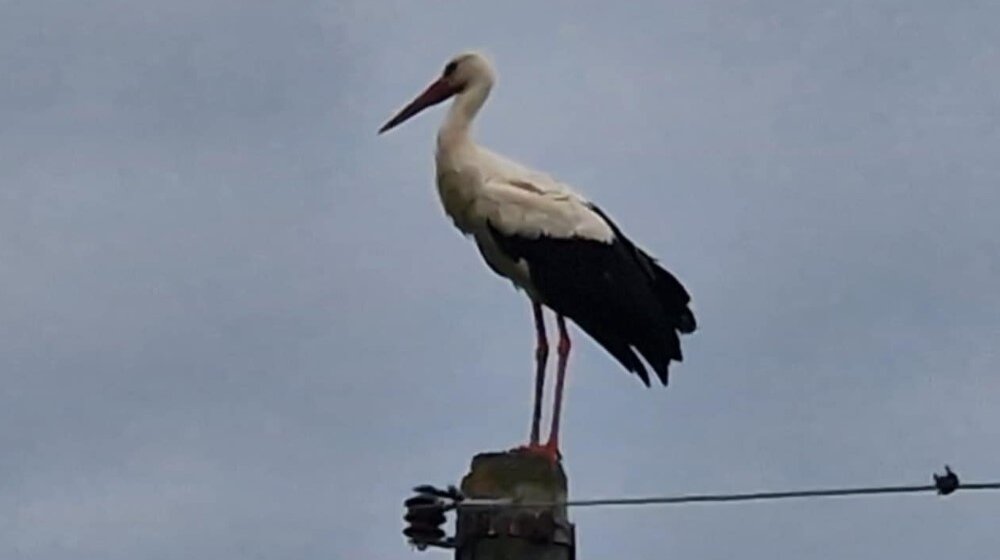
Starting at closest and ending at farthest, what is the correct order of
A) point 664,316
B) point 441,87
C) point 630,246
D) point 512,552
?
1. point 512,552
2. point 664,316
3. point 630,246
4. point 441,87

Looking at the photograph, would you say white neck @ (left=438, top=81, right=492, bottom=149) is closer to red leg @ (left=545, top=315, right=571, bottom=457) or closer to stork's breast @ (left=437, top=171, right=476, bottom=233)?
stork's breast @ (left=437, top=171, right=476, bottom=233)

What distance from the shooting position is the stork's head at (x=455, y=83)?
9883mm

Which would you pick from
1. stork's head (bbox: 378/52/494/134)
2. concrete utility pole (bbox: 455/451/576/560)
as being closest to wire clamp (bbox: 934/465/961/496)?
concrete utility pole (bbox: 455/451/576/560)

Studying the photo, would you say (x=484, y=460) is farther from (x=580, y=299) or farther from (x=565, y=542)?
(x=580, y=299)

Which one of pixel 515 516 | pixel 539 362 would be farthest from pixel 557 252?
pixel 515 516

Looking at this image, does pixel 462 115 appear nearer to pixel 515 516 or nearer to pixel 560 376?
pixel 560 376

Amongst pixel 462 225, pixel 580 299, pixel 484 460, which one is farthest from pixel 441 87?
pixel 484 460

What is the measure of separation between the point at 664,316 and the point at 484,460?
3.14 meters

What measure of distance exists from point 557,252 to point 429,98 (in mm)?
1159

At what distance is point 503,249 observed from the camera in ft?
30.3

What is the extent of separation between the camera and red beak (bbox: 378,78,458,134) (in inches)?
392

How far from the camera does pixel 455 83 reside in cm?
994

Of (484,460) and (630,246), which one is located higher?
(630,246)

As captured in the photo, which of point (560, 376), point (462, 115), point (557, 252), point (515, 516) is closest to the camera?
point (515, 516)
